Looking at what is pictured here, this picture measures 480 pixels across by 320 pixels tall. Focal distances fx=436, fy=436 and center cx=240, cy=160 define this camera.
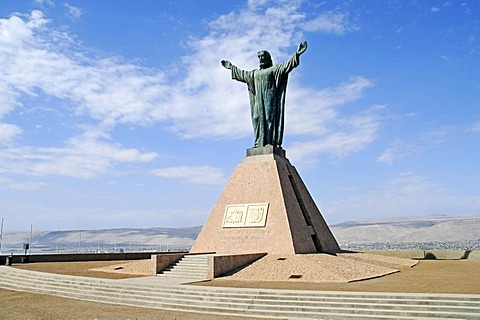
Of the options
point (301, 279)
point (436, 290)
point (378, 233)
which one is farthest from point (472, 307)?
point (378, 233)

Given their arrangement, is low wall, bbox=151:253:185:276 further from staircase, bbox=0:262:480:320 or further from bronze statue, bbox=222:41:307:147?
bronze statue, bbox=222:41:307:147

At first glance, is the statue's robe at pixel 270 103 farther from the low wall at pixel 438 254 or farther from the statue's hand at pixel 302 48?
the low wall at pixel 438 254

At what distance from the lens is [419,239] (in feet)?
319

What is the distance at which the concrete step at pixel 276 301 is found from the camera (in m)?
8.48

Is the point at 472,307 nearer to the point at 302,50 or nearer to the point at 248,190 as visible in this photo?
the point at 248,190

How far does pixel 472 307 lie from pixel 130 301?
303 inches

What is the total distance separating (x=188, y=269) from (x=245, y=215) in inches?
149

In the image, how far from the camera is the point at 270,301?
970cm

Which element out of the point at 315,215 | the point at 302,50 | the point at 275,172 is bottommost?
the point at 315,215

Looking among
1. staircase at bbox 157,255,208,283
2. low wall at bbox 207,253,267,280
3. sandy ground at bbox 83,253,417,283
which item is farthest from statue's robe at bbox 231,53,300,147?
staircase at bbox 157,255,208,283

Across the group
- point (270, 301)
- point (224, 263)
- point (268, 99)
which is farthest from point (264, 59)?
point (270, 301)

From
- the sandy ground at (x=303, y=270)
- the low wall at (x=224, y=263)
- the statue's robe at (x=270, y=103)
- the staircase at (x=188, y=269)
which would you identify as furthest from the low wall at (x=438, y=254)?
the staircase at (x=188, y=269)

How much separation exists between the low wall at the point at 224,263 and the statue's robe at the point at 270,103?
21.0ft

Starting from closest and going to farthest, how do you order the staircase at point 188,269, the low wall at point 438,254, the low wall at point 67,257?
1. the staircase at point 188,269
2. the low wall at point 67,257
3. the low wall at point 438,254
